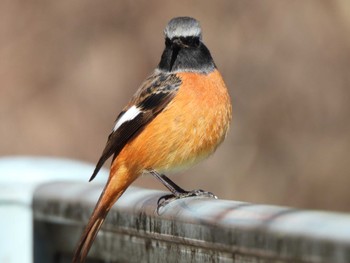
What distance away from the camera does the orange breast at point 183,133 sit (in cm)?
589

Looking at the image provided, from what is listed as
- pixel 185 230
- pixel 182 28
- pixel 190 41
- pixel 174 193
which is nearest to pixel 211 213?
pixel 185 230

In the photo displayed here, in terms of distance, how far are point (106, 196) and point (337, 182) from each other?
5.78m

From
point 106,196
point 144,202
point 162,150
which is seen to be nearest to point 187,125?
point 162,150

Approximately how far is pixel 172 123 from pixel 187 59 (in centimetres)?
64

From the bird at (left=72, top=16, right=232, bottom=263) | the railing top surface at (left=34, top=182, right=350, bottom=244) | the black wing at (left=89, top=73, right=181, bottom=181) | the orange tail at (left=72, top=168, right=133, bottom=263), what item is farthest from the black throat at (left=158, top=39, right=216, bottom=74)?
the orange tail at (left=72, top=168, right=133, bottom=263)

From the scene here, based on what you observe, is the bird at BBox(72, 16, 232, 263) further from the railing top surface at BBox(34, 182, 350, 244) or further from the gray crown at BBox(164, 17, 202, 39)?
the railing top surface at BBox(34, 182, 350, 244)

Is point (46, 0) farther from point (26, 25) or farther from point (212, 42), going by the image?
point (212, 42)

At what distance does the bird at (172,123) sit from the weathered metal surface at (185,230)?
78 centimetres

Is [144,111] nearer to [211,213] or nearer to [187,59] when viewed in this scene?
[187,59]

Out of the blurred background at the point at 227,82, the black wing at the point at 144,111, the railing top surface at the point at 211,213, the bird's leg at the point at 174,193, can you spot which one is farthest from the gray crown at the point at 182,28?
the blurred background at the point at 227,82

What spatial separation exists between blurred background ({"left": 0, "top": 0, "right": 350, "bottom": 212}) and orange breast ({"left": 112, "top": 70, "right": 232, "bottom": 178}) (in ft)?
13.9

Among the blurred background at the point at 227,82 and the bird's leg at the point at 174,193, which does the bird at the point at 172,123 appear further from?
the blurred background at the point at 227,82

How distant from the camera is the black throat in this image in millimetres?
6422

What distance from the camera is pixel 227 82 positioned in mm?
10508
